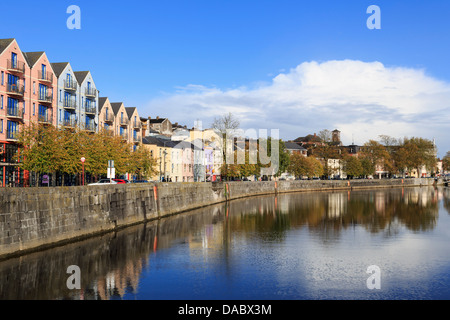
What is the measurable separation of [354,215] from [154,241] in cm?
3157

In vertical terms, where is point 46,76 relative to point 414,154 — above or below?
above

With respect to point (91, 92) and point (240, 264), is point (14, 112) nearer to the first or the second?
point (91, 92)

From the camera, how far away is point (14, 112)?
5828 centimetres

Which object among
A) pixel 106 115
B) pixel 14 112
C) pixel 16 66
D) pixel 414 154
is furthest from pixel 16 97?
pixel 414 154

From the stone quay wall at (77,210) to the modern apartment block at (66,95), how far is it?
23744 millimetres

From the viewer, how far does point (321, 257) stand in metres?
29.0

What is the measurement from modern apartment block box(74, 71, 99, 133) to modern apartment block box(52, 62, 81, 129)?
5.52 feet

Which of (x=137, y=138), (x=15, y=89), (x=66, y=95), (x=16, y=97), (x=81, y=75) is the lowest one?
(x=137, y=138)

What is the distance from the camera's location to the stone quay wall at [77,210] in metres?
26.0

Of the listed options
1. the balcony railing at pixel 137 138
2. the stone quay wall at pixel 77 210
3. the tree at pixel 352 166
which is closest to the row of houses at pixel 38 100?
the balcony railing at pixel 137 138

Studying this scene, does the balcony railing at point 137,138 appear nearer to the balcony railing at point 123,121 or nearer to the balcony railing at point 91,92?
the balcony railing at point 123,121

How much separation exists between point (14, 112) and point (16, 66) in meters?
5.72
